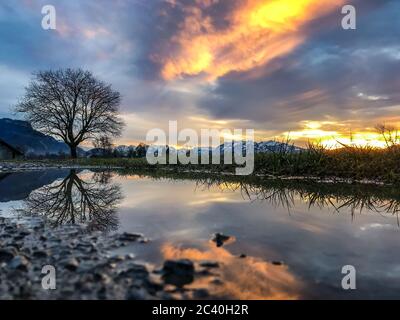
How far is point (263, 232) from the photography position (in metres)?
3.02

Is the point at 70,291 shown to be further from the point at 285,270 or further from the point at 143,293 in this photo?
the point at 285,270

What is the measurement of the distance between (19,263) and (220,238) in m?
1.56

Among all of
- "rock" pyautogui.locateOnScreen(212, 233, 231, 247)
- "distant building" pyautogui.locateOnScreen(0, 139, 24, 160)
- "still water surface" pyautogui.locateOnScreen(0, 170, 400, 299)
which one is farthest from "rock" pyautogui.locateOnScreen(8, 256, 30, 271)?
"distant building" pyautogui.locateOnScreen(0, 139, 24, 160)

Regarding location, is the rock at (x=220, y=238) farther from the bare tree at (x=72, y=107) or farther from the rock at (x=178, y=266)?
the bare tree at (x=72, y=107)

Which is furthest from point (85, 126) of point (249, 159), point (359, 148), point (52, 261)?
point (52, 261)

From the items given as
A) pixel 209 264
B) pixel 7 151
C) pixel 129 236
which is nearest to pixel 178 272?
pixel 209 264

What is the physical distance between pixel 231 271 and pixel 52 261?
4.09ft

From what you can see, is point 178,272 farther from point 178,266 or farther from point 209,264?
point 209,264

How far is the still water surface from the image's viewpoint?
1.88m

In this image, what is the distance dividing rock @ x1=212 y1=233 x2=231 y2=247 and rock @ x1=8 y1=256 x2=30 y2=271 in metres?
1.44

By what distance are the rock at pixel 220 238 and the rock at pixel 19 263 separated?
1.44m

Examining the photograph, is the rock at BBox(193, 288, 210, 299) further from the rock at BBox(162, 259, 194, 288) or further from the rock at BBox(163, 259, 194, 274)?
the rock at BBox(163, 259, 194, 274)

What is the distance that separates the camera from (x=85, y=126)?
128 ft
